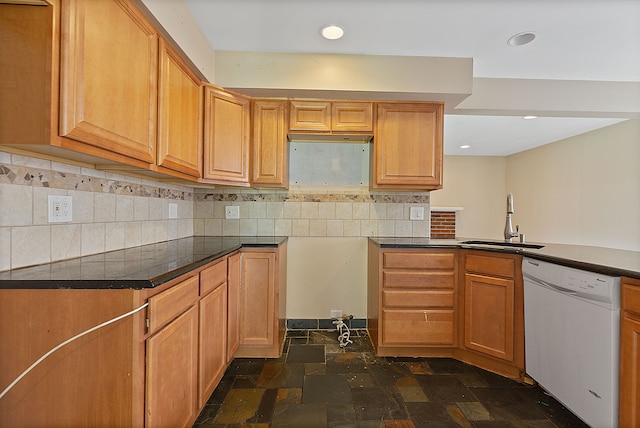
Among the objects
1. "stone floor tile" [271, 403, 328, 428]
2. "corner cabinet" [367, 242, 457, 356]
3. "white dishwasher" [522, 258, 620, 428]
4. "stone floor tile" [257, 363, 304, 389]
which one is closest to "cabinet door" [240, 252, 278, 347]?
"stone floor tile" [257, 363, 304, 389]

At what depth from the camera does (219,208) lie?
2.60 metres

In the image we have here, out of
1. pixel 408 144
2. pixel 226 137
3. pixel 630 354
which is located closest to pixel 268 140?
pixel 226 137

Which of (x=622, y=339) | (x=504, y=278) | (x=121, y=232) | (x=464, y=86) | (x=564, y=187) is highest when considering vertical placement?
(x=464, y=86)

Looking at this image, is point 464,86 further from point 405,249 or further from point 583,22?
point 405,249

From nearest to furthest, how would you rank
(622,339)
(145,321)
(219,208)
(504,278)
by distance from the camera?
(145,321), (622,339), (504,278), (219,208)

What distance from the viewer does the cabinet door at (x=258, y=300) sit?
2055mm

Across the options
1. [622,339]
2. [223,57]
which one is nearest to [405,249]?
[622,339]

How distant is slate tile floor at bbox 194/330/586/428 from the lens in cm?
149

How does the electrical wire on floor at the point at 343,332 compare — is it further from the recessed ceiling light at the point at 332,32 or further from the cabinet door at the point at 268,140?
the recessed ceiling light at the point at 332,32

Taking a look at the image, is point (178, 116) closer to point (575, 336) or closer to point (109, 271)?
point (109, 271)

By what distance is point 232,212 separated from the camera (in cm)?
260

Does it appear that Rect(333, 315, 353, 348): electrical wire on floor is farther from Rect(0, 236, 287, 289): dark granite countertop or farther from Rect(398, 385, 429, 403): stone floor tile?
Rect(0, 236, 287, 289): dark granite countertop

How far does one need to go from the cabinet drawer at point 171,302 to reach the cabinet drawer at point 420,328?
1.48m

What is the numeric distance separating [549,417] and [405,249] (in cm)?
122
